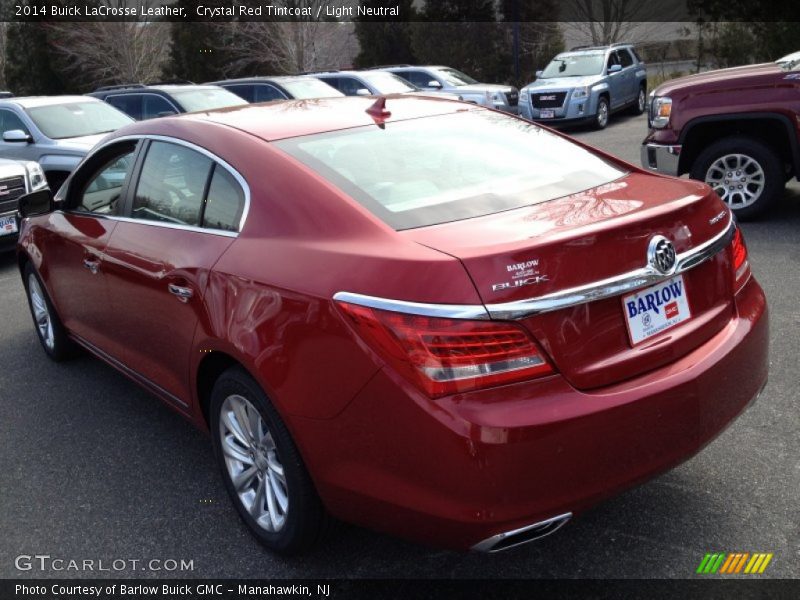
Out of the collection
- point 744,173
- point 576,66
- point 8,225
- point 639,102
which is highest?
point 576,66

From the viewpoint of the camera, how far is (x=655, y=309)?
2.73 m

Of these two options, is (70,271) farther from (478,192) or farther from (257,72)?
(257,72)

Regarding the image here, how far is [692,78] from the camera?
8227 millimetres

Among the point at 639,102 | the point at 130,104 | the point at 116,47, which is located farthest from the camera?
the point at 116,47

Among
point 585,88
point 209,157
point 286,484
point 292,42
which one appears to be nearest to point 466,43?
point 292,42

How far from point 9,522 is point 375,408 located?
2035mm

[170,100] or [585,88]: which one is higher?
[170,100]

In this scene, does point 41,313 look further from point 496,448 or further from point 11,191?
point 496,448

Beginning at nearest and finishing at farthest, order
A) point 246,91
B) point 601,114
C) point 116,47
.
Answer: point 246,91
point 601,114
point 116,47

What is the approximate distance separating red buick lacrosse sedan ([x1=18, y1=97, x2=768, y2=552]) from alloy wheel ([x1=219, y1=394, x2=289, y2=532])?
0.03 feet

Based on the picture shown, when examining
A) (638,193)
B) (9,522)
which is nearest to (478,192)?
(638,193)

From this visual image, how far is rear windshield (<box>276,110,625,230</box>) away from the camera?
3006 millimetres

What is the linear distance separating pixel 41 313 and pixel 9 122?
7.54m

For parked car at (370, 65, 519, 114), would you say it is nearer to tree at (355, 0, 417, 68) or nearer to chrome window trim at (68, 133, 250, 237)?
chrome window trim at (68, 133, 250, 237)
